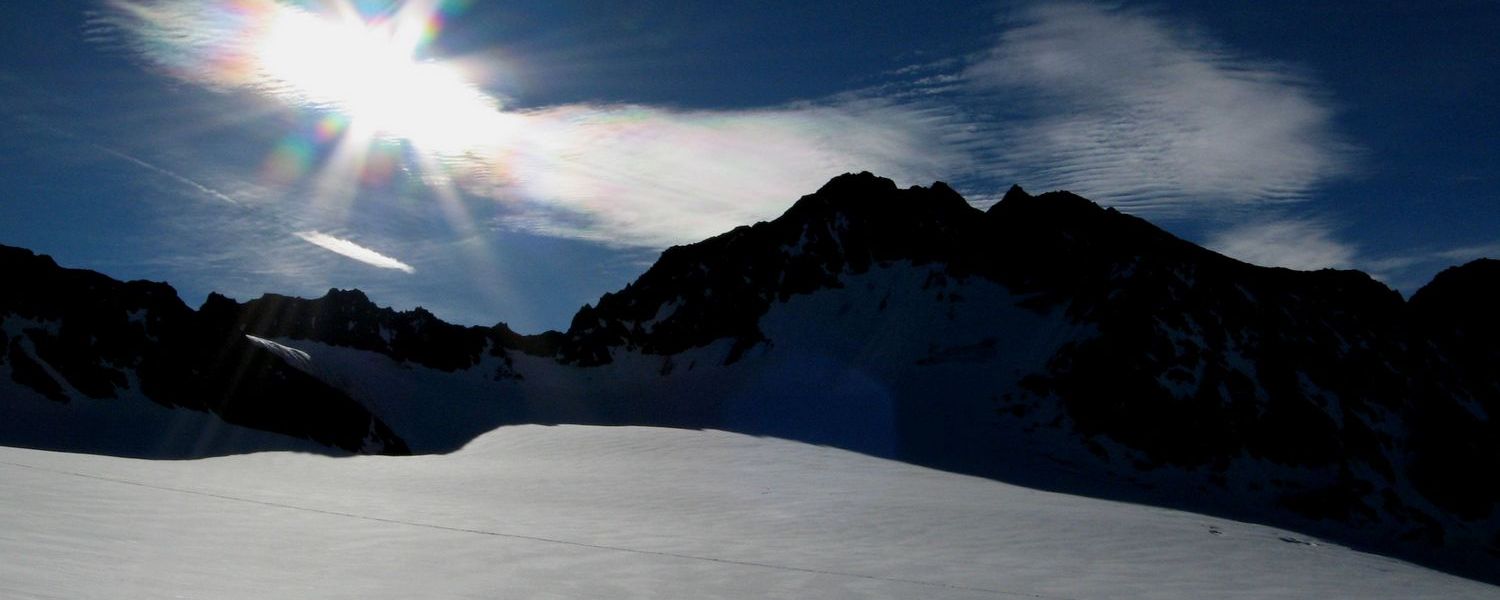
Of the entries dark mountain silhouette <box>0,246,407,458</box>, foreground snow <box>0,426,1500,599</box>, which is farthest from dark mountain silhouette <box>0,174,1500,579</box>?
foreground snow <box>0,426,1500,599</box>

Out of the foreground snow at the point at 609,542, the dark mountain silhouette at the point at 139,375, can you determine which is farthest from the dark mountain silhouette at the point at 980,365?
the foreground snow at the point at 609,542

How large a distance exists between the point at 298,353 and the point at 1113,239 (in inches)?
4069

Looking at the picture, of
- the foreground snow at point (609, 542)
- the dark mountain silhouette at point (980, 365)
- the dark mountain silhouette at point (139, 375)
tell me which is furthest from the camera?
the dark mountain silhouette at point (980, 365)

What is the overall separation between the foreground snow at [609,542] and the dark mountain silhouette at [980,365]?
4003cm

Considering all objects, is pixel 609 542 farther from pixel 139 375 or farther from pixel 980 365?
pixel 139 375

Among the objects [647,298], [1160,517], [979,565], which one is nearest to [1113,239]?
[647,298]

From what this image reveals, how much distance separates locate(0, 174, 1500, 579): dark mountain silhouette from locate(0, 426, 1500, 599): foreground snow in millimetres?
40026

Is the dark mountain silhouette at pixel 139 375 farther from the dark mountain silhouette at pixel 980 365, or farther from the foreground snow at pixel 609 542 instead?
the foreground snow at pixel 609 542

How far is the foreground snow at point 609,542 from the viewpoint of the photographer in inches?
415

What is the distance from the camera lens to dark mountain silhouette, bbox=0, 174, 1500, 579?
263 ft

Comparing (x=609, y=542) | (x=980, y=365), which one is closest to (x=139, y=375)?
(x=609, y=542)

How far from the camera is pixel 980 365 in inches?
3829

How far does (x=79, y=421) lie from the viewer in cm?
7406

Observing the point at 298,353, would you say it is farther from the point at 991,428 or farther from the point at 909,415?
the point at 991,428
